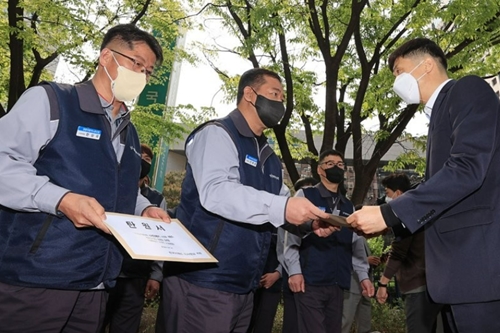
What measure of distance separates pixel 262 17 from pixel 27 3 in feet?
16.6

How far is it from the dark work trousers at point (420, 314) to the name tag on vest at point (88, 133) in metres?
3.47

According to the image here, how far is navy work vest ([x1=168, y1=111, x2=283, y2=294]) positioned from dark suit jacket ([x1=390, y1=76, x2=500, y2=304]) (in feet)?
2.87

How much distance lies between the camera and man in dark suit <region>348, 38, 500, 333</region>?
6.23 feet

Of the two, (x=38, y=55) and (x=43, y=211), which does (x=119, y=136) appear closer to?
(x=43, y=211)

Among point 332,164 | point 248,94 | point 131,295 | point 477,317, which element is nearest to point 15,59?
point 131,295

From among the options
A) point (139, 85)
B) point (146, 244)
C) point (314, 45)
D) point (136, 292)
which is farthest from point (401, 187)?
Answer: point (314, 45)

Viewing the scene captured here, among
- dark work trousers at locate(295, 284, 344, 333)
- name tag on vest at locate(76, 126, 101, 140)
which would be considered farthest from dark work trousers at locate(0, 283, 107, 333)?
dark work trousers at locate(295, 284, 344, 333)

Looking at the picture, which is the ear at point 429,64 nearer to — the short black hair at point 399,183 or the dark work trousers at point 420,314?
the dark work trousers at point 420,314

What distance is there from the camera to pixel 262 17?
25.5 feet

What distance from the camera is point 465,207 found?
2.00m

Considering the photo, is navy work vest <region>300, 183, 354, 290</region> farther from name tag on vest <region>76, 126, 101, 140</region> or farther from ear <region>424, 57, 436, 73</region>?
name tag on vest <region>76, 126, 101, 140</region>

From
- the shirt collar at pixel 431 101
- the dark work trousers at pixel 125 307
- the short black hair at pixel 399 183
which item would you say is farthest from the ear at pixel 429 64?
the dark work trousers at pixel 125 307

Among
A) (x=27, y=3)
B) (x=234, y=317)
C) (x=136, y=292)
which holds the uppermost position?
(x=27, y=3)

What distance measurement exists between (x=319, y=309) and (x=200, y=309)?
85.3 inches
